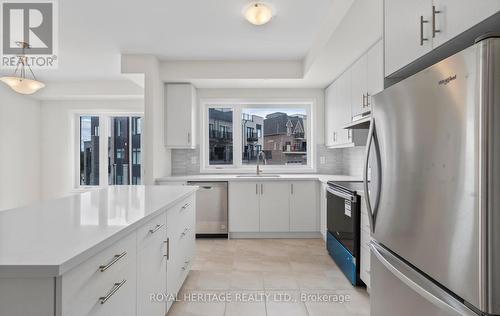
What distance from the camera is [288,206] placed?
12.9 feet

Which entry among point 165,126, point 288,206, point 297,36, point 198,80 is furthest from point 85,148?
point 297,36

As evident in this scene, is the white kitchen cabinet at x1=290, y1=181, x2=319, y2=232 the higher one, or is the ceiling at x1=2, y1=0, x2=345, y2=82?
the ceiling at x1=2, y1=0, x2=345, y2=82

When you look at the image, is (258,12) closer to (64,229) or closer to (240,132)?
(64,229)

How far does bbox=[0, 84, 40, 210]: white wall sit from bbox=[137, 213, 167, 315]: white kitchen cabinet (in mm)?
4365

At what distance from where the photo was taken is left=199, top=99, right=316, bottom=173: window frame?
4.57 meters

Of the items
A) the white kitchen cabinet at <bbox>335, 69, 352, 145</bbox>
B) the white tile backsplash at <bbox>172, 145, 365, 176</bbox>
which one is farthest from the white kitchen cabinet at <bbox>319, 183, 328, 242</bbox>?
the white tile backsplash at <bbox>172, 145, 365, 176</bbox>

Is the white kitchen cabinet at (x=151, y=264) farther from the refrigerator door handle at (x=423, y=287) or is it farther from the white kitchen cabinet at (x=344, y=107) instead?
the white kitchen cabinet at (x=344, y=107)

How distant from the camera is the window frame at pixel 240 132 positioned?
4566 millimetres

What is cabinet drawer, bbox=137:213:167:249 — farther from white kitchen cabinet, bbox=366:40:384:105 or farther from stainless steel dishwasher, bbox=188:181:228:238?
stainless steel dishwasher, bbox=188:181:228:238

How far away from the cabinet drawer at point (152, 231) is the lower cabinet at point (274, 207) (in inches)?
84.3

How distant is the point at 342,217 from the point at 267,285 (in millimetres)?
936

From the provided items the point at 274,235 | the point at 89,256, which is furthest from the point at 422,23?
the point at 274,235

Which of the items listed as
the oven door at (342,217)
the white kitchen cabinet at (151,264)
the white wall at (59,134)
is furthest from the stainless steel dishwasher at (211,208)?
the white wall at (59,134)

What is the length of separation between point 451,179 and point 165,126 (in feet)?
12.2
